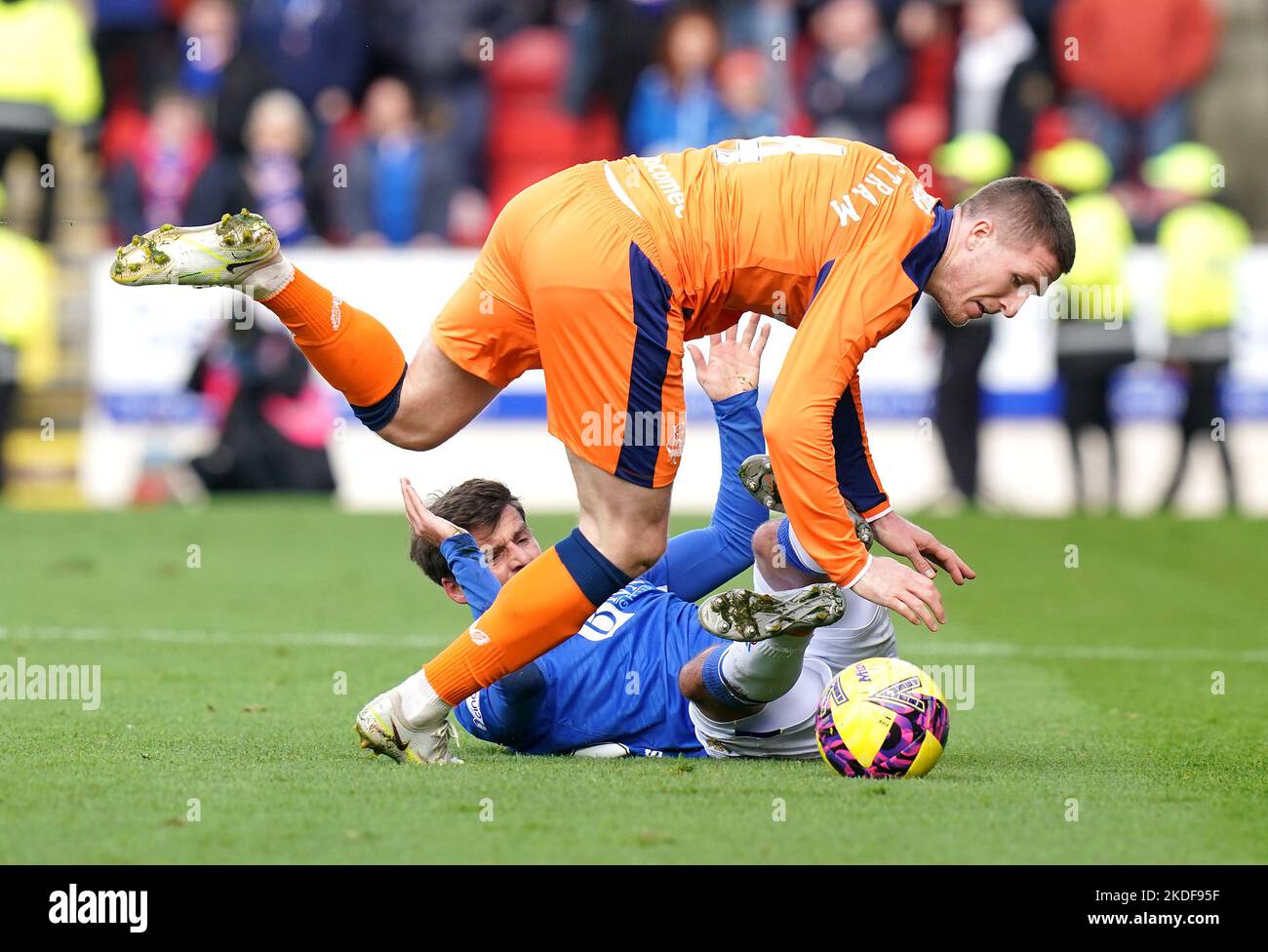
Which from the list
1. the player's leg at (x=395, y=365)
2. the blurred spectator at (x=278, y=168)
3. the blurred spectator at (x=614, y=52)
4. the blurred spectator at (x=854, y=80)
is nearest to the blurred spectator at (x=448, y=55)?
the blurred spectator at (x=614, y=52)

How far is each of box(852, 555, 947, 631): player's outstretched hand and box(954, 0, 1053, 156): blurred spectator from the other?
11.9 meters

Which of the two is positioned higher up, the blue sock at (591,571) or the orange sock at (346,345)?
the orange sock at (346,345)

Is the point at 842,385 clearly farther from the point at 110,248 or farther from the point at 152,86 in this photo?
the point at 152,86

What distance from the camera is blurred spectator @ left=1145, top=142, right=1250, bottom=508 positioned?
14.7 m

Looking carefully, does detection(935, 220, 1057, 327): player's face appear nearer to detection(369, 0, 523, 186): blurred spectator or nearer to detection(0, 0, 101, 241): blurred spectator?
detection(0, 0, 101, 241): blurred spectator

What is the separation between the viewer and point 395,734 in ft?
18.1

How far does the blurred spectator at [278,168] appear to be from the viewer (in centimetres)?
1605

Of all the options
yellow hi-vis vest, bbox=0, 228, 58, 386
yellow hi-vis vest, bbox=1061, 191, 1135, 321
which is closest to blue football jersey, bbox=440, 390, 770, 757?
yellow hi-vis vest, bbox=1061, 191, 1135, 321

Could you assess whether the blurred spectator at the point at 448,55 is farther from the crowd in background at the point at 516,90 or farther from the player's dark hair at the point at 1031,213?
the player's dark hair at the point at 1031,213

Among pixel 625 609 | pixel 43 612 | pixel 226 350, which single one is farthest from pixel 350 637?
pixel 226 350

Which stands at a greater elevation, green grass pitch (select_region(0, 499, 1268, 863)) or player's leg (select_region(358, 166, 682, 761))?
player's leg (select_region(358, 166, 682, 761))

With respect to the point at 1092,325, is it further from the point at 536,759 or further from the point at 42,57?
the point at 536,759

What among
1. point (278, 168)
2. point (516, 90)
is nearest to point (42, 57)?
point (278, 168)

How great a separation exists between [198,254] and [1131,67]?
44.2ft
